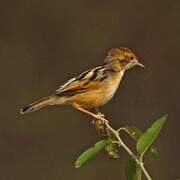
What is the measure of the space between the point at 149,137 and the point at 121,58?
1.14 m

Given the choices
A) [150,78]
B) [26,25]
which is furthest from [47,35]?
[150,78]

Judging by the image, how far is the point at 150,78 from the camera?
943 centimetres

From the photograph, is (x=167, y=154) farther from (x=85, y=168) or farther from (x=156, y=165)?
(x=85, y=168)

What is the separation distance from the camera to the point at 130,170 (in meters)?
2.67

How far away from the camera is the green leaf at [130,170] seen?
2652mm

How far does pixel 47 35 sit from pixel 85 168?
4.57ft

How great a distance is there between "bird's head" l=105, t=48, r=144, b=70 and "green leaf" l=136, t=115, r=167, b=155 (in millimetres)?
1032

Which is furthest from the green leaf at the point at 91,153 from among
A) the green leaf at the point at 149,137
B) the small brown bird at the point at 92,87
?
the small brown bird at the point at 92,87

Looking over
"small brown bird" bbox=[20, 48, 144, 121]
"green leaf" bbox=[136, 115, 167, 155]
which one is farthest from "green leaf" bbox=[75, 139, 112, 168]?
"small brown bird" bbox=[20, 48, 144, 121]

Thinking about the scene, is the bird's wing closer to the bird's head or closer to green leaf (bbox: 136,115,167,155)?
the bird's head

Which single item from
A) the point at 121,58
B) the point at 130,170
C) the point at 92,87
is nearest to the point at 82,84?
the point at 92,87

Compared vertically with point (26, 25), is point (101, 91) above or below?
below

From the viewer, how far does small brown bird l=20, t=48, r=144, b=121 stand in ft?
12.1

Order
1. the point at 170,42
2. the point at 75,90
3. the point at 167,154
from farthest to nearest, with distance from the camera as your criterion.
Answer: the point at 170,42 → the point at 167,154 → the point at 75,90
